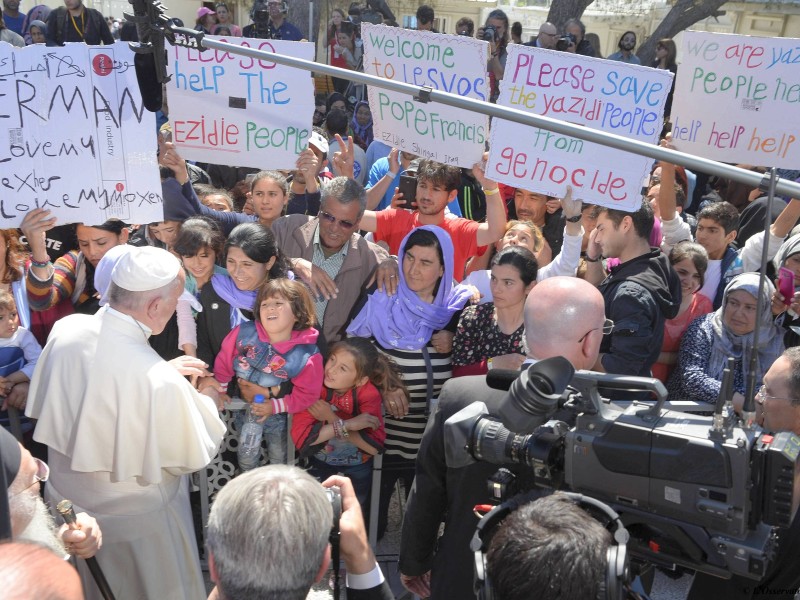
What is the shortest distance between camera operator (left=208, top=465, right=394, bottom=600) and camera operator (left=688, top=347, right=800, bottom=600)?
1.40m

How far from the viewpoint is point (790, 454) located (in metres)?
1.71

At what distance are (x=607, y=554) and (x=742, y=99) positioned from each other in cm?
353

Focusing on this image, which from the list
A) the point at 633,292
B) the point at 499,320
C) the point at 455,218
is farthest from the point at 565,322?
the point at 455,218

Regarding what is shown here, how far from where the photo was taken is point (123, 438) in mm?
2809

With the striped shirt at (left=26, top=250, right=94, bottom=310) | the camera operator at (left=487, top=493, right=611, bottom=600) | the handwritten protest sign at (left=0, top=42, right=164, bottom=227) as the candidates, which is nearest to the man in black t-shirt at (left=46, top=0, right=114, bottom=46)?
the handwritten protest sign at (left=0, top=42, right=164, bottom=227)

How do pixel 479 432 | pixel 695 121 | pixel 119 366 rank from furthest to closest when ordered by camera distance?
pixel 695 121
pixel 119 366
pixel 479 432

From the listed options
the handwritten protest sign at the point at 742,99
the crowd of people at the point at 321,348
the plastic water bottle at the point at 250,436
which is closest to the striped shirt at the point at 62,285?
the crowd of people at the point at 321,348

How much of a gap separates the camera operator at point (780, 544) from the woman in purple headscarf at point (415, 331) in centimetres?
170

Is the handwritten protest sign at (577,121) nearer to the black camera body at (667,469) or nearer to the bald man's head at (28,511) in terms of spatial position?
the black camera body at (667,469)

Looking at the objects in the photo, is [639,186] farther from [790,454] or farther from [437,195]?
[790,454]

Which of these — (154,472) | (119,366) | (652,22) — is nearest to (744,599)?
(154,472)

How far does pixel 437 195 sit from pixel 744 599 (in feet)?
10.2

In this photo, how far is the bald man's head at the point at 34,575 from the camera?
1410mm

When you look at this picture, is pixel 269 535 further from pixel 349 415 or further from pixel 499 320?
pixel 499 320
